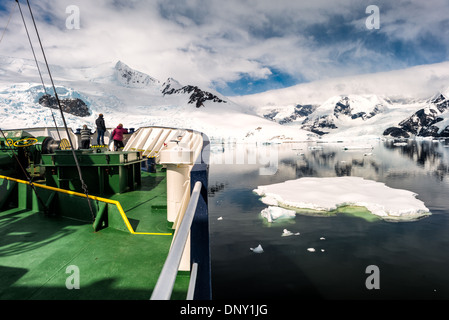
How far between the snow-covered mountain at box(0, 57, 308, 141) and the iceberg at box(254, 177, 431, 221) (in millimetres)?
64667

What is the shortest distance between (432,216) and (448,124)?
177m

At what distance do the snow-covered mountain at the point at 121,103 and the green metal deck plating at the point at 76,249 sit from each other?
69.5m

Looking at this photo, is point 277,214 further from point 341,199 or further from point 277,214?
point 341,199

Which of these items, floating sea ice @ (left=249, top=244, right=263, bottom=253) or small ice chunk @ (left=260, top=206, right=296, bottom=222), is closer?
floating sea ice @ (left=249, top=244, right=263, bottom=253)

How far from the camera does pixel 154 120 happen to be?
9862 centimetres

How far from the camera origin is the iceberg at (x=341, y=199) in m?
15.0

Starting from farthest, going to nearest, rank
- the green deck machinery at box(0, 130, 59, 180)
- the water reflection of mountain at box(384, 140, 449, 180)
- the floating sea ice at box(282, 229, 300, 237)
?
the water reflection of mountain at box(384, 140, 449, 180) < the floating sea ice at box(282, 229, 300, 237) < the green deck machinery at box(0, 130, 59, 180)

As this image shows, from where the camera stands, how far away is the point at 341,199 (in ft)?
56.8

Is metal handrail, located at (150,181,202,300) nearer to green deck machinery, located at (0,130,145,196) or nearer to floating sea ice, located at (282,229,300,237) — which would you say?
green deck machinery, located at (0,130,145,196)

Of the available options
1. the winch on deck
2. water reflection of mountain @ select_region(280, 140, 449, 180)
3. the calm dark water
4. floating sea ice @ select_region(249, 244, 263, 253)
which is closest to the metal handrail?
the winch on deck

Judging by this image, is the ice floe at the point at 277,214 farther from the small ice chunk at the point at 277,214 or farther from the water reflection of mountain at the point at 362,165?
the water reflection of mountain at the point at 362,165

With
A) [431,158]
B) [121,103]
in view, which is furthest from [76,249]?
[121,103]

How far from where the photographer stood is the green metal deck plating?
3.83m
